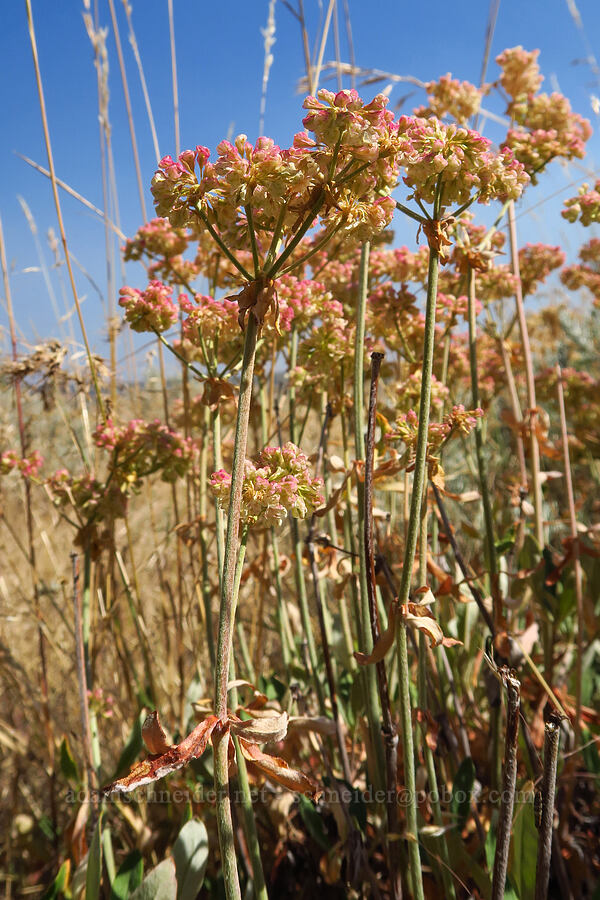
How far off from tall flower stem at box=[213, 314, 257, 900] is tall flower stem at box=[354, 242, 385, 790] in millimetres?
416

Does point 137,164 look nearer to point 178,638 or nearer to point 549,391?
point 178,638

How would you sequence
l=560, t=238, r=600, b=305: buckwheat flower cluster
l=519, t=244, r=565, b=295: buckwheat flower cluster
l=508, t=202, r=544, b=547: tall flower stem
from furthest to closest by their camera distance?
1. l=560, t=238, r=600, b=305: buckwheat flower cluster
2. l=519, t=244, r=565, b=295: buckwheat flower cluster
3. l=508, t=202, r=544, b=547: tall flower stem

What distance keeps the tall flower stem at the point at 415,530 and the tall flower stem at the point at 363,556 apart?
7.0 inches

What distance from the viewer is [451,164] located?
0.84 meters

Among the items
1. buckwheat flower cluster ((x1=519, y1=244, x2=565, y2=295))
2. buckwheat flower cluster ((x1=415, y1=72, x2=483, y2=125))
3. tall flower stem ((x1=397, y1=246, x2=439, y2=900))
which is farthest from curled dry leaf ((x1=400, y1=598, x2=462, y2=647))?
buckwheat flower cluster ((x1=519, y1=244, x2=565, y2=295))

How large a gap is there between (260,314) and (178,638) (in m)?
1.36

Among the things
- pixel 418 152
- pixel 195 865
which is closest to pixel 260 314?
pixel 418 152

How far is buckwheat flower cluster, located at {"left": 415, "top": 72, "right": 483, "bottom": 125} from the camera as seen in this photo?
173cm

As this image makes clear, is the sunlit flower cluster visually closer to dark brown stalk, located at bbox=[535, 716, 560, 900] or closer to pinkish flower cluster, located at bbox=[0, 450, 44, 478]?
dark brown stalk, located at bbox=[535, 716, 560, 900]

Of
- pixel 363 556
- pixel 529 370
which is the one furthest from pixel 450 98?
pixel 363 556

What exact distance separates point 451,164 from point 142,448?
1054 millimetres

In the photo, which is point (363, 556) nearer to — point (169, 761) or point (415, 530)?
point (415, 530)

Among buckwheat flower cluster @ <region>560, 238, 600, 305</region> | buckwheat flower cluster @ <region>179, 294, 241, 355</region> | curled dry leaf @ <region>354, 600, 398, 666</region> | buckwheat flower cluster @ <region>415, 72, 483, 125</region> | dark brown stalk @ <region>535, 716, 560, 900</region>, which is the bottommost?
dark brown stalk @ <region>535, 716, 560, 900</region>

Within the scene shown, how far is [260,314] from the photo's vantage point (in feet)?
2.40
